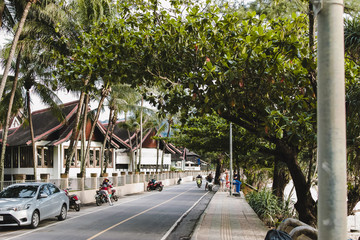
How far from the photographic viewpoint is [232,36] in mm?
10594

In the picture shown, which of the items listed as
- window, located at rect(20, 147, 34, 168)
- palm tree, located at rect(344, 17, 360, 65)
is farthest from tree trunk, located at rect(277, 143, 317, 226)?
window, located at rect(20, 147, 34, 168)

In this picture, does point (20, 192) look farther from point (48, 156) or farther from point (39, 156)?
point (48, 156)

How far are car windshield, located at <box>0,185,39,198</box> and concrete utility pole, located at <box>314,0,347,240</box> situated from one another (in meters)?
13.2

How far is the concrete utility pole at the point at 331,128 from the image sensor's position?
272 centimetres

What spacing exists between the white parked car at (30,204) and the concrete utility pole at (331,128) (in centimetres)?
1220

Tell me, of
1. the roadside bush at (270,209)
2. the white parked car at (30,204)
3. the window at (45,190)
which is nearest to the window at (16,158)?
the white parked car at (30,204)

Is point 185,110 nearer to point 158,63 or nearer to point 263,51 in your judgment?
point 158,63

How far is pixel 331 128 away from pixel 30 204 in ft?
41.5

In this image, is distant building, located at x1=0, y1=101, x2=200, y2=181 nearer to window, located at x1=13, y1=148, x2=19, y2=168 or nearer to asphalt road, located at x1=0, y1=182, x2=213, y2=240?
window, located at x1=13, y1=148, x2=19, y2=168

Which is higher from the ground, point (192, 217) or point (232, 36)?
point (232, 36)

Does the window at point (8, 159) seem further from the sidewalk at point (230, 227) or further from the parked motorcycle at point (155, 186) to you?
the sidewalk at point (230, 227)

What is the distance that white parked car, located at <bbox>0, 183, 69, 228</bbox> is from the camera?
42.5ft

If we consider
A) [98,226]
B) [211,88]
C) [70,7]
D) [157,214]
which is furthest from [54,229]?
[70,7]

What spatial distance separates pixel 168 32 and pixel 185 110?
2421mm
